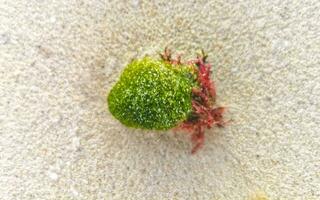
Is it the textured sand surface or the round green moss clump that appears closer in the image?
the round green moss clump

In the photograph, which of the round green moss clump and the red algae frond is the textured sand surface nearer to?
the red algae frond

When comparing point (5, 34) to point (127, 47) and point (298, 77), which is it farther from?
point (298, 77)

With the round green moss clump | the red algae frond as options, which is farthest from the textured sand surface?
the round green moss clump

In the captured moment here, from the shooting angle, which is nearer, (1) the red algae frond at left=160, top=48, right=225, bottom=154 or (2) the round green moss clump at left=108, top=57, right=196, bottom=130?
(2) the round green moss clump at left=108, top=57, right=196, bottom=130

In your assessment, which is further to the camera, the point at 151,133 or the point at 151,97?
the point at 151,133

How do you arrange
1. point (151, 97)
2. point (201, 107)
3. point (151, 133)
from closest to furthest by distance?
point (151, 97) < point (201, 107) < point (151, 133)

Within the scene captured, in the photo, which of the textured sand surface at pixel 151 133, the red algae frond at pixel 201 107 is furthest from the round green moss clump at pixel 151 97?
the textured sand surface at pixel 151 133
